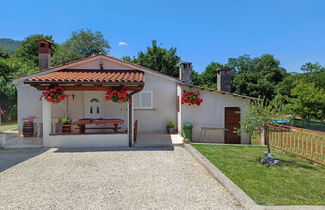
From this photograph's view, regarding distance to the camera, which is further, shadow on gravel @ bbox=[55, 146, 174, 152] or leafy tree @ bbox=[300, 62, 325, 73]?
leafy tree @ bbox=[300, 62, 325, 73]

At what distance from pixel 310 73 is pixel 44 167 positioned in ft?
196

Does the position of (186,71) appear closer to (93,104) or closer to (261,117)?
(93,104)

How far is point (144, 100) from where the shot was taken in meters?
11.6

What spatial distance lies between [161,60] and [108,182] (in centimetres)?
2637

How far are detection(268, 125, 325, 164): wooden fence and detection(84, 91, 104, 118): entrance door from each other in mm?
9215

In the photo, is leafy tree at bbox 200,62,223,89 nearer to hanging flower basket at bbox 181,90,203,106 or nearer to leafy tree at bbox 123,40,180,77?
leafy tree at bbox 123,40,180,77

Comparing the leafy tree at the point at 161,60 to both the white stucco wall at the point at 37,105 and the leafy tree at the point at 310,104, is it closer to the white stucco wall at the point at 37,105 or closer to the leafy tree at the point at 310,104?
the leafy tree at the point at 310,104

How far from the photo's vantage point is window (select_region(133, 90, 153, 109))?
37.9ft

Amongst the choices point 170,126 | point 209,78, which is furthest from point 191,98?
point 209,78

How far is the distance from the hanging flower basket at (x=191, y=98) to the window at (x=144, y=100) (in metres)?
2.36

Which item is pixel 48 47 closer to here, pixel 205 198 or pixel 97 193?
pixel 97 193

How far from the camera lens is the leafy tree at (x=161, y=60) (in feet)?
95.8

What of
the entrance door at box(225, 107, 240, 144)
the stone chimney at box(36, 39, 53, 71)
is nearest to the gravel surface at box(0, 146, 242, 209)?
the entrance door at box(225, 107, 240, 144)

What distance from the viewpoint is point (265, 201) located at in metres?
3.53
